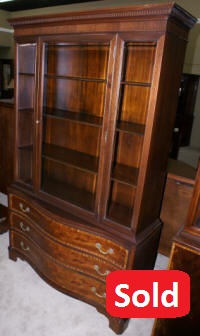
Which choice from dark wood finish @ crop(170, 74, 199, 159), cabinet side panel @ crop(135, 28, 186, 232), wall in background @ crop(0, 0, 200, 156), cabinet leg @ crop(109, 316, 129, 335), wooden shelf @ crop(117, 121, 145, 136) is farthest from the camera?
dark wood finish @ crop(170, 74, 199, 159)

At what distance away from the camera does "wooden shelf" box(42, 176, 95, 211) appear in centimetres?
183

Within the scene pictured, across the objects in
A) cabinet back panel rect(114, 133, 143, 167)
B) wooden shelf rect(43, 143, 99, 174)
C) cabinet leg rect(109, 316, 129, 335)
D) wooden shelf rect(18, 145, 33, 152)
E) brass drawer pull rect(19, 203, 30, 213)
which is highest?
cabinet back panel rect(114, 133, 143, 167)

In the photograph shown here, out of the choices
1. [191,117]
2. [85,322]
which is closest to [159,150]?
[85,322]

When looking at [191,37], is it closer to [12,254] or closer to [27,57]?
[27,57]

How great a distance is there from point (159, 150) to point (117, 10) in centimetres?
77

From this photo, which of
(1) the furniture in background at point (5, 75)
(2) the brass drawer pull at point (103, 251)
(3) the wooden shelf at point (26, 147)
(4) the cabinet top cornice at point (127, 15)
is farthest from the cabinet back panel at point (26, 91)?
(1) the furniture in background at point (5, 75)

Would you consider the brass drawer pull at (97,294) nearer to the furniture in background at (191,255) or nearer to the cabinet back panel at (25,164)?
the furniture in background at (191,255)

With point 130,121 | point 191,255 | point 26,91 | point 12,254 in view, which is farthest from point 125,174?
point 12,254

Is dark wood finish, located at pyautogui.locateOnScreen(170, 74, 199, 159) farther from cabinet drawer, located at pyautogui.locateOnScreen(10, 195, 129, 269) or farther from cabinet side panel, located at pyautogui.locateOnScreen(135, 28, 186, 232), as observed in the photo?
cabinet drawer, located at pyautogui.locateOnScreen(10, 195, 129, 269)

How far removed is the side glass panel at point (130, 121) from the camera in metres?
1.57

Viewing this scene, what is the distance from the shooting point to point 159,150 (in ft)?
4.95

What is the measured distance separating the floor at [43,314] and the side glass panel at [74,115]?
0.77 meters

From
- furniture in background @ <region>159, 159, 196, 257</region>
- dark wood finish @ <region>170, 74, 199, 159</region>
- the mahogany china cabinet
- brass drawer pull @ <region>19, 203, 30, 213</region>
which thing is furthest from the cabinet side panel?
dark wood finish @ <region>170, 74, 199, 159</region>

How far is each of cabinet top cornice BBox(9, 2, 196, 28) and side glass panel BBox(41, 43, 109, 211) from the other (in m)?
0.28
